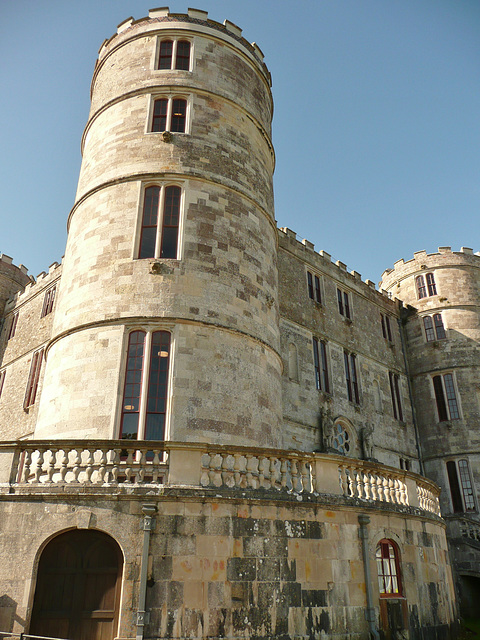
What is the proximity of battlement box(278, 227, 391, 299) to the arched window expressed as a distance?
49.7ft

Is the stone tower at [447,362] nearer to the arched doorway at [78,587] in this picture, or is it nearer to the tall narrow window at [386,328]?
the tall narrow window at [386,328]

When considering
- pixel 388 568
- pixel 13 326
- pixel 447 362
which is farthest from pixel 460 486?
pixel 13 326

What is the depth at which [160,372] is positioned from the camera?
43.7 feet

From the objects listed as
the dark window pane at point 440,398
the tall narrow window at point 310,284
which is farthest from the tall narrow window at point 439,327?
the tall narrow window at point 310,284

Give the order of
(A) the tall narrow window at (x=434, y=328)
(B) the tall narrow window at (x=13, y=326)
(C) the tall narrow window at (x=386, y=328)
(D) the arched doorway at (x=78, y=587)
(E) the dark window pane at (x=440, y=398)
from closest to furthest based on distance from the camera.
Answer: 1. (D) the arched doorway at (x=78, y=587)
2. (B) the tall narrow window at (x=13, y=326)
3. (E) the dark window pane at (x=440, y=398)
4. (C) the tall narrow window at (x=386, y=328)
5. (A) the tall narrow window at (x=434, y=328)

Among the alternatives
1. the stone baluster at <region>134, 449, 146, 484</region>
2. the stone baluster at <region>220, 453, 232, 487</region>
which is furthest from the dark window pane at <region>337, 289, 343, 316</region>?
the stone baluster at <region>134, 449, 146, 484</region>

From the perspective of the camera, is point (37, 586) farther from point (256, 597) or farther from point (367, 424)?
point (367, 424)

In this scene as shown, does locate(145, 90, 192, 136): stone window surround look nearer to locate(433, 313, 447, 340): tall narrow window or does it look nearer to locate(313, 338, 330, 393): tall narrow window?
locate(313, 338, 330, 393): tall narrow window

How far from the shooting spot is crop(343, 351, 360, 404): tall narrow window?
24453 millimetres

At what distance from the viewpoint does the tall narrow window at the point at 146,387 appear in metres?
12.8

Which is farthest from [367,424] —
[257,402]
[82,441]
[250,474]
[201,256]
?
[82,441]

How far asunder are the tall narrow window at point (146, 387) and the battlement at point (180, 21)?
11.2 metres

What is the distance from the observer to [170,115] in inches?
667

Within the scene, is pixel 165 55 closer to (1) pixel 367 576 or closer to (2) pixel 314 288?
(2) pixel 314 288
